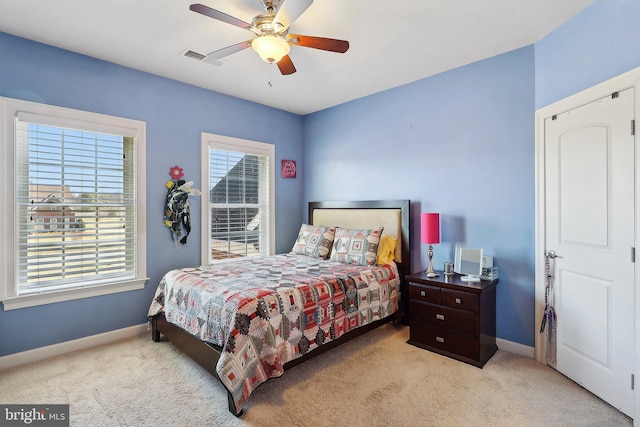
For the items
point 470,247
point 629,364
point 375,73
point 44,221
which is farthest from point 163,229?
point 629,364

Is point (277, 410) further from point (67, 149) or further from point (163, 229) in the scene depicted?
point (67, 149)

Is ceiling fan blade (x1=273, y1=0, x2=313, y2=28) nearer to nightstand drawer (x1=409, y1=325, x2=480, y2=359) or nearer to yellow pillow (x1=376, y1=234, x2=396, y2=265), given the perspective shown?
yellow pillow (x1=376, y1=234, x2=396, y2=265)

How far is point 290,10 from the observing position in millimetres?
1801

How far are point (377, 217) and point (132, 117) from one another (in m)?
2.91

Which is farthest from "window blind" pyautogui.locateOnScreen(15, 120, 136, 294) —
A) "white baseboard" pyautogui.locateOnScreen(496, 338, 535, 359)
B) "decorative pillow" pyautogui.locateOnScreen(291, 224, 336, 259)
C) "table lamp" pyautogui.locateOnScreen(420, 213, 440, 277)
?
"white baseboard" pyautogui.locateOnScreen(496, 338, 535, 359)

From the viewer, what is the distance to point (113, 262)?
10.3 ft

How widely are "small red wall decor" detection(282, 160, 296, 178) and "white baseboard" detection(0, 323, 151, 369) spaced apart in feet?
8.62

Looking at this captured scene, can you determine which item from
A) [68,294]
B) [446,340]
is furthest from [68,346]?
[446,340]

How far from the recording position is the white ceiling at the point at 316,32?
222 cm

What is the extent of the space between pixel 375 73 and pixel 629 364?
10.3 feet

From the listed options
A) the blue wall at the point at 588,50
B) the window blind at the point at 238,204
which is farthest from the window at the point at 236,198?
the blue wall at the point at 588,50

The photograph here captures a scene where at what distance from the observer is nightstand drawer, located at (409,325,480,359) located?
261cm

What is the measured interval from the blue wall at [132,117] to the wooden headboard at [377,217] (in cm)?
137

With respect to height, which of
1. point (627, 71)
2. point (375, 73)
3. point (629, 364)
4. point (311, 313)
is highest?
point (375, 73)
